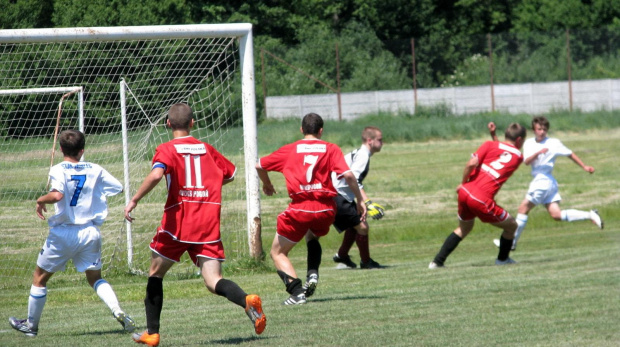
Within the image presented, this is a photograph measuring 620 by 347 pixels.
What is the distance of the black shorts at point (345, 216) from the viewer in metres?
10.2

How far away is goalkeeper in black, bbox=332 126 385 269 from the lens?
1018 centimetres

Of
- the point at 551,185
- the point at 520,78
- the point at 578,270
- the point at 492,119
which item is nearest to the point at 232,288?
the point at 578,270

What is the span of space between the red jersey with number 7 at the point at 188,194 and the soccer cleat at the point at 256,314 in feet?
1.71

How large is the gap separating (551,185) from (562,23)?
3562 cm

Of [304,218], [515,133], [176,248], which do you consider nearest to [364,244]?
[515,133]

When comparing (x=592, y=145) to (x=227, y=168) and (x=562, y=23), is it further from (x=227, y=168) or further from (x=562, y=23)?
(x=227, y=168)

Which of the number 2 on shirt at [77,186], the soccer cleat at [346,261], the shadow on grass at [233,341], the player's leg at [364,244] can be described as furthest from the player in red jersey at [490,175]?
the number 2 on shirt at [77,186]

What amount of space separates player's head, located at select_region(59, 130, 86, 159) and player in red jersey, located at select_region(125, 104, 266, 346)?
0.83 m

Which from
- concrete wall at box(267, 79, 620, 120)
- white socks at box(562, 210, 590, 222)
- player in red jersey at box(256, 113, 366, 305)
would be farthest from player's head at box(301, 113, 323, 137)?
concrete wall at box(267, 79, 620, 120)

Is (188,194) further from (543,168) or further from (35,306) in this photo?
(543,168)

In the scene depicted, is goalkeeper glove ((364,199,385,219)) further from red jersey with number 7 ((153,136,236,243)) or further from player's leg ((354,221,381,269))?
red jersey with number 7 ((153,136,236,243))

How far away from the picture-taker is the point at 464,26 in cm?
4694

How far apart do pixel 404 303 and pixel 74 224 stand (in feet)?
9.89

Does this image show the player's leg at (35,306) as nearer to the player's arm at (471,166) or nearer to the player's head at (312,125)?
the player's head at (312,125)
